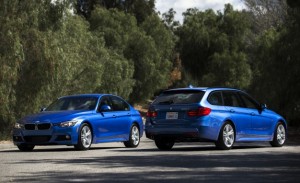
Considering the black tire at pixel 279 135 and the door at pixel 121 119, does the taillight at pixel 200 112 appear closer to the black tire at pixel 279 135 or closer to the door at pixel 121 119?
the door at pixel 121 119

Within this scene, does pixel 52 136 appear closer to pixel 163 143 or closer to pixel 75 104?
pixel 75 104

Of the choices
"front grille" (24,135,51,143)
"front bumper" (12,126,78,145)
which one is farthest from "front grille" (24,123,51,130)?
"front grille" (24,135,51,143)

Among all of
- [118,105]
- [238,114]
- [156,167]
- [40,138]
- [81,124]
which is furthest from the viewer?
[118,105]

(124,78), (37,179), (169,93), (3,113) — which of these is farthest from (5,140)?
(124,78)

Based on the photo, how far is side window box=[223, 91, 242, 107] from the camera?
2042 cm

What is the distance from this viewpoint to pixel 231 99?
2069 centimetres

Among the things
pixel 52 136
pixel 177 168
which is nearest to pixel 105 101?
pixel 52 136

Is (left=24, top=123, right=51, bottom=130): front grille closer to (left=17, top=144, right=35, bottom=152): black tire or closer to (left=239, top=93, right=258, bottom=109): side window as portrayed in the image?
(left=17, top=144, right=35, bottom=152): black tire

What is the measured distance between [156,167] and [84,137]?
20.3 ft

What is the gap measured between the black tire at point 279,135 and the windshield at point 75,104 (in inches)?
203

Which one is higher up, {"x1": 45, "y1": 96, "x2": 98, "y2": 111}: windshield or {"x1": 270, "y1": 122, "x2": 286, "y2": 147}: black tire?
{"x1": 45, "y1": 96, "x2": 98, "y2": 111}: windshield

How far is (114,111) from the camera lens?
21672 mm

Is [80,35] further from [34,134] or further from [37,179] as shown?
[37,179]

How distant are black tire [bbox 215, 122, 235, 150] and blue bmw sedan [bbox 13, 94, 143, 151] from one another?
3.25 metres
